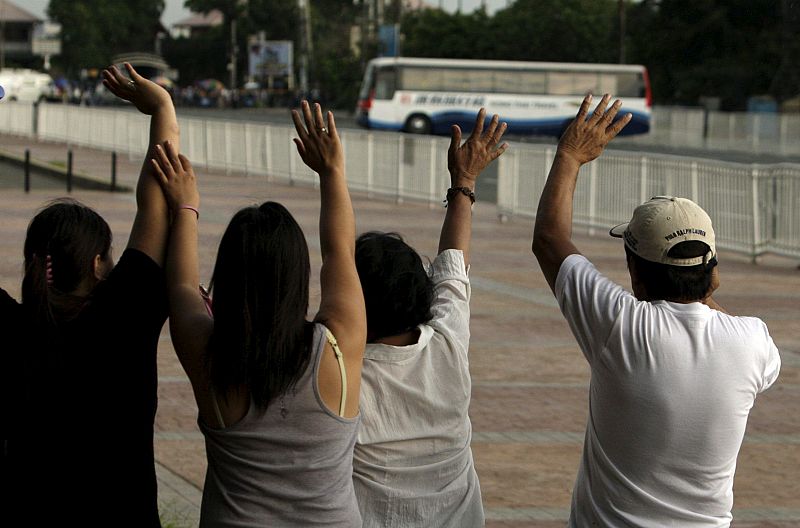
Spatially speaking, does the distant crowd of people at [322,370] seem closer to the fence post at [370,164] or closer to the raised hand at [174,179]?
the raised hand at [174,179]

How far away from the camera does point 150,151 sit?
315cm

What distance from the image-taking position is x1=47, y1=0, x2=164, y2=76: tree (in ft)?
390

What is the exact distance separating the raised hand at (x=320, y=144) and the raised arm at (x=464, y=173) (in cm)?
50


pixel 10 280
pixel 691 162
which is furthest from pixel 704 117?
pixel 10 280

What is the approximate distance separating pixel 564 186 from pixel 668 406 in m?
0.66

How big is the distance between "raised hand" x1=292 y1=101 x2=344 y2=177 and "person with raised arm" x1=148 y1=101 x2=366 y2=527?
39cm

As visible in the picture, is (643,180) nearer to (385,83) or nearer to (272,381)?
(272,381)

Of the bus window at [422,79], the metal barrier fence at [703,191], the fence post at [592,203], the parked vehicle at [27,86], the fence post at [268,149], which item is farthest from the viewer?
the parked vehicle at [27,86]

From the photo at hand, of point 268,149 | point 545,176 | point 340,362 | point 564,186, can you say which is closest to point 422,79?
point 268,149

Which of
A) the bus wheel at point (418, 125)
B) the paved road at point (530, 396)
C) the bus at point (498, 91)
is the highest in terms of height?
the bus at point (498, 91)

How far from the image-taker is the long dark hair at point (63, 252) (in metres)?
2.95

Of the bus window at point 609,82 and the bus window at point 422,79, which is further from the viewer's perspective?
the bus window at point 422,79

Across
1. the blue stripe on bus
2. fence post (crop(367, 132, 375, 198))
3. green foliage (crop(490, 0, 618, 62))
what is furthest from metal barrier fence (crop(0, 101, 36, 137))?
green foliage (crop(490, 0, 618, 62))

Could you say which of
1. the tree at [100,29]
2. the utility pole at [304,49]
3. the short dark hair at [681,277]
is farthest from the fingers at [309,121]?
the tree at [100,29]
